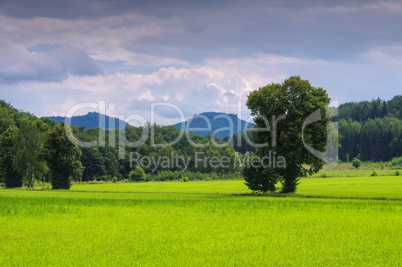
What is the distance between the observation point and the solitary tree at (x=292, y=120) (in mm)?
55312

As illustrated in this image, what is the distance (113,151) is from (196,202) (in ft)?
379

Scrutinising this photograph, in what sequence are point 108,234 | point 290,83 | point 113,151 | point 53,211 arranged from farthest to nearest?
→ point 113,151, point 290,83, point 53,211, point 108,234

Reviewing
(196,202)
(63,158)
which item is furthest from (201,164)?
(196,202)

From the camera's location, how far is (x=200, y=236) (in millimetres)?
24344

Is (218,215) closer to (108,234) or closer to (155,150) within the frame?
(108,234)

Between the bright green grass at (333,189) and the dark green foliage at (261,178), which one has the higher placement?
the dark green foliage at (261,178)

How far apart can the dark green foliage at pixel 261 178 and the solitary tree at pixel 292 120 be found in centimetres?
220

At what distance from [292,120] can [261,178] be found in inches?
339

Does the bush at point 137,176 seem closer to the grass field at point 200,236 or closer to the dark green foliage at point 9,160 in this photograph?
the dark green foliage at point 9,160

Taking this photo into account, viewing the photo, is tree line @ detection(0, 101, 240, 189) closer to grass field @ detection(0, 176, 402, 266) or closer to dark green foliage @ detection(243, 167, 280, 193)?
dark green foliage @ detection(243, 167, 280, 193)

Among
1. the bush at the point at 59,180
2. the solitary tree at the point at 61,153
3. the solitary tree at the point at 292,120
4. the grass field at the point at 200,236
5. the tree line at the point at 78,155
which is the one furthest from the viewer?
the bush at the point at 59,180

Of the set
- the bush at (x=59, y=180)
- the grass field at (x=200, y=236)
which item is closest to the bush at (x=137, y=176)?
the bush at (x=59, y=180)

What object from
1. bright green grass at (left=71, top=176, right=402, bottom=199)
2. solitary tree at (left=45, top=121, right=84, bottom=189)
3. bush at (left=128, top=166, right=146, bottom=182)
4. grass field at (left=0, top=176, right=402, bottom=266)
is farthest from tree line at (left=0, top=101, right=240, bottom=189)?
grass field at (left=0, top=176, right=402, bottom=266)

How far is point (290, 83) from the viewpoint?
187ft
